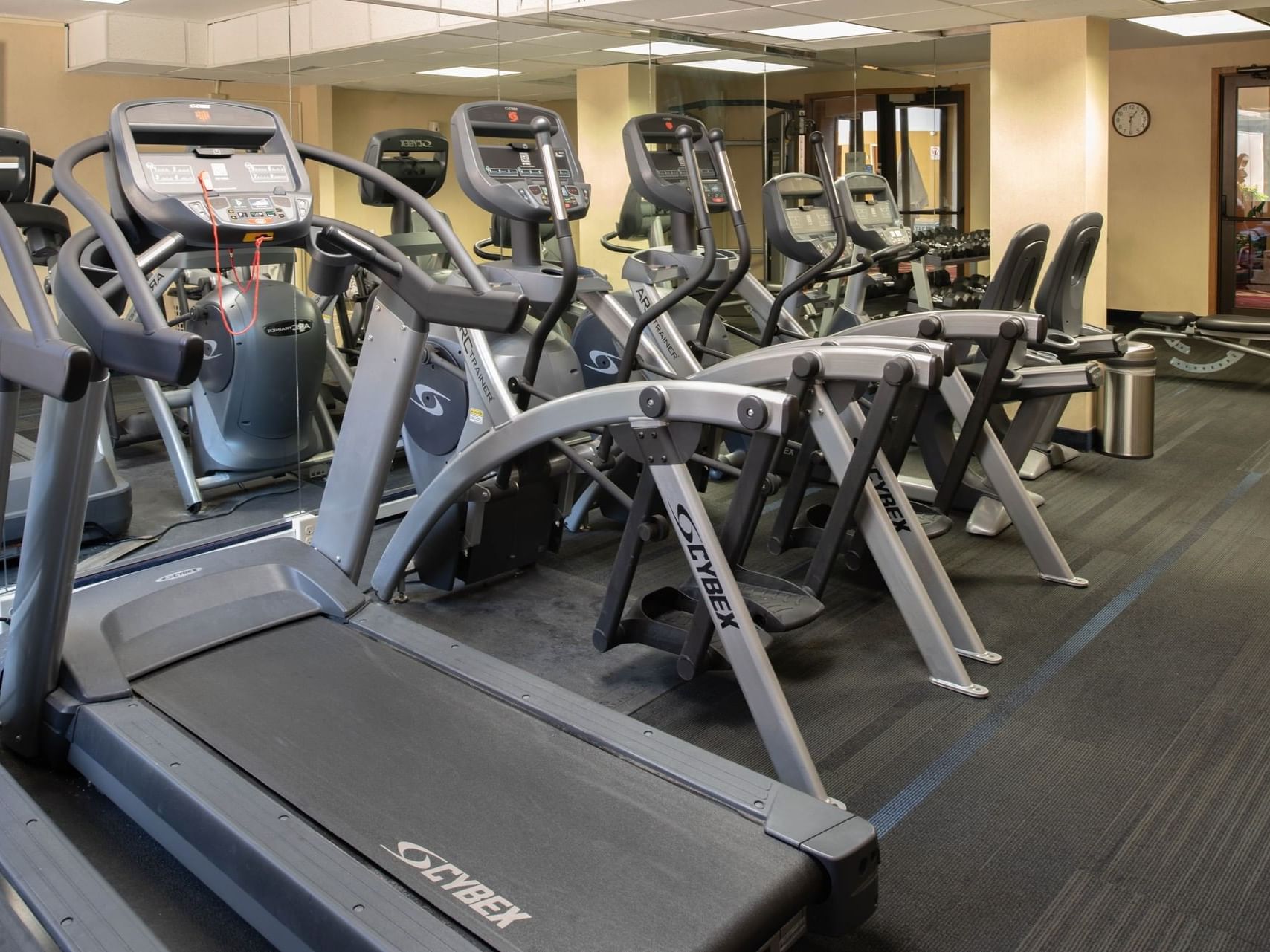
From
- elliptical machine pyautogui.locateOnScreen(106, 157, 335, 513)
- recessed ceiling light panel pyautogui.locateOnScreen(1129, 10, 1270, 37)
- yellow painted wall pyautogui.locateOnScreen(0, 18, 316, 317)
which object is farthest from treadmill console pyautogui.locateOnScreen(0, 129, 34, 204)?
recessed ceiling light panel pyautogui.locateOnScreen(1129, 10, 1270, 37)

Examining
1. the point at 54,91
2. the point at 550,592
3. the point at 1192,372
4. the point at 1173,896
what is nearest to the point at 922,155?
the point at 1192,372

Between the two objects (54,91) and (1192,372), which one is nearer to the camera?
(54,91)

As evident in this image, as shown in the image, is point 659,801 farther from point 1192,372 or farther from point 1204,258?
point 1204,258

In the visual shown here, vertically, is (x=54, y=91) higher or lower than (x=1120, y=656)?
higher

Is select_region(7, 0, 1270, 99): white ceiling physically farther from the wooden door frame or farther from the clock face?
the clock face

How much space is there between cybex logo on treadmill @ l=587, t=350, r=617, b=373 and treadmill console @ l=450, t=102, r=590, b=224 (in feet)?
3.32

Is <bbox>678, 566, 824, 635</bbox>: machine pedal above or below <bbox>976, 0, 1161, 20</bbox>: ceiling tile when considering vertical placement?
below

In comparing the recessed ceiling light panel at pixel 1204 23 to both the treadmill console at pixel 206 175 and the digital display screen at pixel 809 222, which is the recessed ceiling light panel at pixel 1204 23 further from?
the treadmill console at pixel 206 175

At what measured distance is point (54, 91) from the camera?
145 inches

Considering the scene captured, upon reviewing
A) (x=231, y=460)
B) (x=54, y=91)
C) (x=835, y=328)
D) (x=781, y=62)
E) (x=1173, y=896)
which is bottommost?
(x=1173, y=896)

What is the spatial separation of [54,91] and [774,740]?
303 centimetres

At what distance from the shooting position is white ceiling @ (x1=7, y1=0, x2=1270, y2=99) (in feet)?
13.6

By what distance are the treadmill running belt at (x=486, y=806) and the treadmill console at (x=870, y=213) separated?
11.2ft

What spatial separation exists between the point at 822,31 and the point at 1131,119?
15.7 ft
